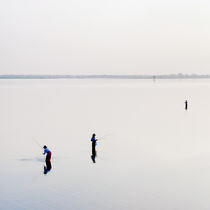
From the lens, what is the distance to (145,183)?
749 inches

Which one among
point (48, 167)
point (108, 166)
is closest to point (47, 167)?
point (48, 167)

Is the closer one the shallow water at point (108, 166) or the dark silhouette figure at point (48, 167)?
the shallow water at point (108, 166)

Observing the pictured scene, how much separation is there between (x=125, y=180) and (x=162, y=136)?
1414 centimetres

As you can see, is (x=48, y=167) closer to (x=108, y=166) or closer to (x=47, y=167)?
(x=47, y=167)

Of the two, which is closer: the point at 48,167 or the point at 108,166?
the point at 48,167

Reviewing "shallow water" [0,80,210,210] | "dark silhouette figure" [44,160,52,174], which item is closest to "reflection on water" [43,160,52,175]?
"dark silhouette figure" [44,160,52,174]

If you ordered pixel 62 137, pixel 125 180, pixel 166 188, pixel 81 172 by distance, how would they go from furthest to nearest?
1. pixel 62 137
2. pixel 81 172
3. pixel 125 180
4. pixel 166 188

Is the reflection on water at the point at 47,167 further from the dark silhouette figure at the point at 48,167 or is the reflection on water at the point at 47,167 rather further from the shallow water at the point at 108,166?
the shallow water at the point at 108,166

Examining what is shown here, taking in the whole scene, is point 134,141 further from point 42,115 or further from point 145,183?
point 42,115

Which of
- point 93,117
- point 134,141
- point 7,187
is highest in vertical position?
point 93,117

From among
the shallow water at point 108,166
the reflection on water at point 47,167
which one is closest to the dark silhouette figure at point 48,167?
the reflection on water at point 47,167

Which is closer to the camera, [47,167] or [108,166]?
[47,167]

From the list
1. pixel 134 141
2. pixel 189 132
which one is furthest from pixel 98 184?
pixel 189 132

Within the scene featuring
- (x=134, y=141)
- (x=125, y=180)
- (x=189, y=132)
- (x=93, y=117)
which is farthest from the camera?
(x=93, y=117)
